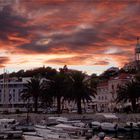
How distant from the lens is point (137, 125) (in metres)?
64.1

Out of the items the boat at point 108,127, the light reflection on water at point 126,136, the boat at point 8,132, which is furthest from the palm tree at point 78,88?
the boat at point 8,132

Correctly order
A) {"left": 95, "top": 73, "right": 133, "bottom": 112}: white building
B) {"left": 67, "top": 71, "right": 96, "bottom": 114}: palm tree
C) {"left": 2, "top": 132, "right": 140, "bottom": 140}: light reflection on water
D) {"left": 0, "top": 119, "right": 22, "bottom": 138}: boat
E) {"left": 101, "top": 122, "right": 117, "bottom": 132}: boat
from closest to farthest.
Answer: {"left": 0, "top": 119, "right": 22, "bottom": 138}: boat < {"left": 2, "top": 132, "right": 140, "bottom": 140}: light reflection on water < {"left": 101, "top": 122, "right": 117, "bottom": 132}: boat < {"left": 67, "top": 71, "right": 96, "bottom": 114}: palm tree < {"left": 95, "top": 73, "right": 133, "bottom": 112}: white building

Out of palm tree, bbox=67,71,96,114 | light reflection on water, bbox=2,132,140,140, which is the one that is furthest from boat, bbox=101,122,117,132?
palm tree, bbox=67,71,96,114

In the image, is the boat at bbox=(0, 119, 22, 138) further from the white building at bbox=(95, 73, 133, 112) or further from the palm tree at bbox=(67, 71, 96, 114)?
the white building at bbox=(95, 73, 133, 112)

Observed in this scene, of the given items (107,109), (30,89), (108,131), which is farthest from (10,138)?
(107,109)

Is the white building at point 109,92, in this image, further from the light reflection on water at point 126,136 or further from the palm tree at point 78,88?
the light reflection on water at point 126,136

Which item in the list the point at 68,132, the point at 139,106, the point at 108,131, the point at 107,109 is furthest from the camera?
the point at 107,109

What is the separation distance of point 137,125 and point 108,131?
4822 millimetres

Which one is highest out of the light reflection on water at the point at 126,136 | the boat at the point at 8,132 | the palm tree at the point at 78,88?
the palm tree at the point at 78,88

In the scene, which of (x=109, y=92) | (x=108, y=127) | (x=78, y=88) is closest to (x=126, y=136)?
(x=108, y=127)

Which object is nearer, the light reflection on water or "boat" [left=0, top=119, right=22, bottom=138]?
"boat" [left=0, top=119, right=22, bottom=138]

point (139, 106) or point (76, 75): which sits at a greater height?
point (76, 75)

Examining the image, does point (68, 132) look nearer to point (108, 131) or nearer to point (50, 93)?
point (108, 131)

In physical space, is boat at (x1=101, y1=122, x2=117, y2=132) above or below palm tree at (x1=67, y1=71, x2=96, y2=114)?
below
